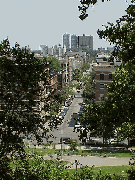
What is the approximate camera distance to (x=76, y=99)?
182 feet

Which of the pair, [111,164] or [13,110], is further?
[111,164]

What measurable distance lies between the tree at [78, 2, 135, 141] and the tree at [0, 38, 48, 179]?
120 cm

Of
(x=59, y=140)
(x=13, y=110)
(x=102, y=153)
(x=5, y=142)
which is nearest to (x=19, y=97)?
(x=13, y=110)

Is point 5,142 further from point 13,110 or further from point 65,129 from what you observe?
point 65,129

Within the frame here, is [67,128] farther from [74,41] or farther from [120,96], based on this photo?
[74,41]

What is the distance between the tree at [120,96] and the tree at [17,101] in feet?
3.92

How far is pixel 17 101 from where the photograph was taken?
572 centimetres

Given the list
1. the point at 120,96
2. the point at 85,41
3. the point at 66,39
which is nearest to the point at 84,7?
the point at 120,96

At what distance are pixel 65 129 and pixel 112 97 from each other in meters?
29.4

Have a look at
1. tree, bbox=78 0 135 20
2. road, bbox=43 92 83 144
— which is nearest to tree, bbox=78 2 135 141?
tree, bbox=78 0 135 20

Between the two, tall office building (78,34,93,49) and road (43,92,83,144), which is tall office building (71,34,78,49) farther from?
road (43,92,83,144)

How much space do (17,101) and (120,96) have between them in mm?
2111

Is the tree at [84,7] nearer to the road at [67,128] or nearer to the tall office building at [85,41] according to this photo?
the road at [67,128]

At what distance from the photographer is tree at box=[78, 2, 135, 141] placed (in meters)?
5.41
